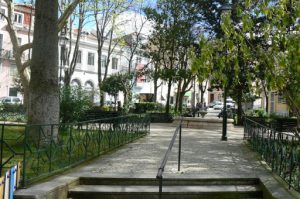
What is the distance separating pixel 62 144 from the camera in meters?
7.93

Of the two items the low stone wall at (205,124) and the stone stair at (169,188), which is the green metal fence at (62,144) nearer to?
the stone stair at (169,188)

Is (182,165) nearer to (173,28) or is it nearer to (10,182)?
(10,182)

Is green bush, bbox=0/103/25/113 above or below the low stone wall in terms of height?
above

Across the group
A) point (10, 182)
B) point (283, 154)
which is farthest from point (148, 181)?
point (10, 182)

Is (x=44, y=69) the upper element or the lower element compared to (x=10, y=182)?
upper

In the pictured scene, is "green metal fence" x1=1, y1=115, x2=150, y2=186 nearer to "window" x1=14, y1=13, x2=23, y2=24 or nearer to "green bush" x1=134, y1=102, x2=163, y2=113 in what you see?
"green bush" x1=134, y1=102, x2=163, y2=113

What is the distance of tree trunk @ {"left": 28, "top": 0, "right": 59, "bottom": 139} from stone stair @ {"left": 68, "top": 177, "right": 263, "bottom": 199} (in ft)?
9.82

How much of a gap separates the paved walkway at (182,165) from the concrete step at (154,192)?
1.09ft

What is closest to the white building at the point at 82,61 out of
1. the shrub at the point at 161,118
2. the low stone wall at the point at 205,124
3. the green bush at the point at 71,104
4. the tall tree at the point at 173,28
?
the tall tree at the point at 173,28

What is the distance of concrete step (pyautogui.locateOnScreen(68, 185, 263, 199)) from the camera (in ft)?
23.5

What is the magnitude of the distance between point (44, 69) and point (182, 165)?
4162 mm

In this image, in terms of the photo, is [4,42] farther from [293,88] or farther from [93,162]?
[293,88]

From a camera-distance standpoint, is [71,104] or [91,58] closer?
[71,104]

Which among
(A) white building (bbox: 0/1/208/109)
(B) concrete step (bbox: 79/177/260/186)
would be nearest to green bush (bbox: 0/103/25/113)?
(A) white building (bbox: 0/1/208/109)
